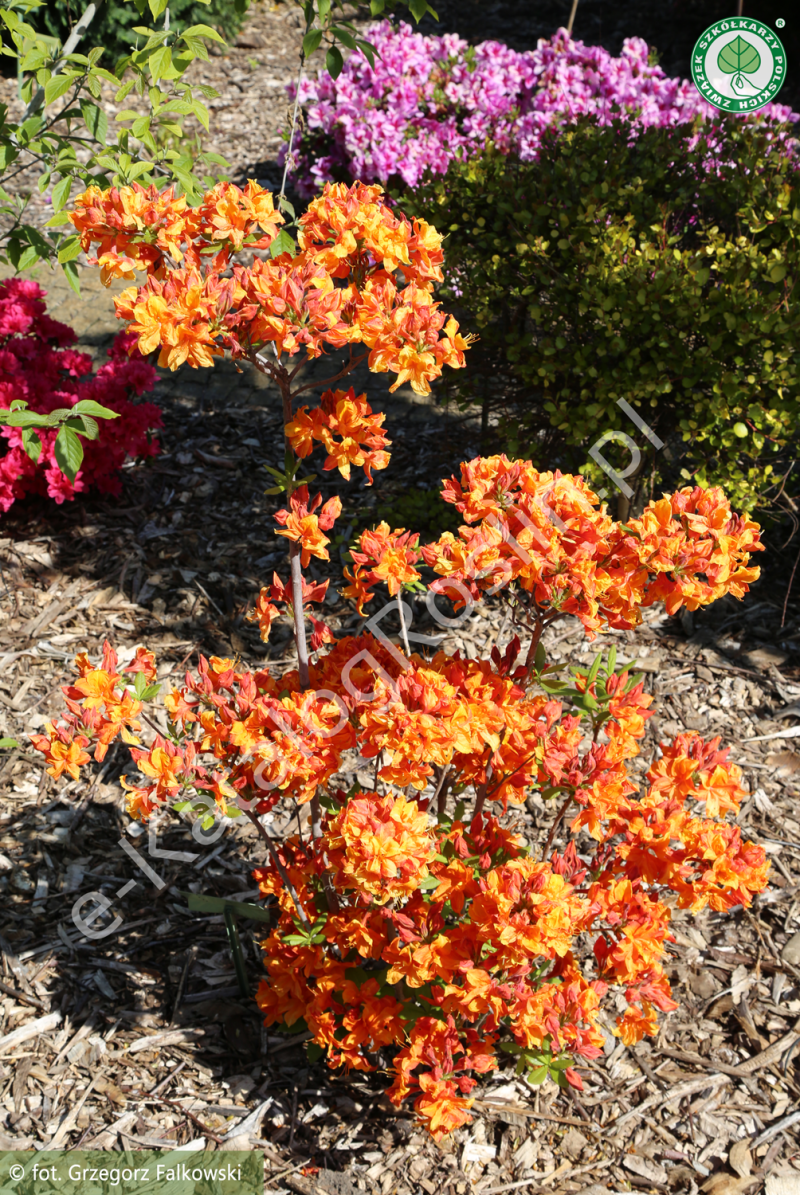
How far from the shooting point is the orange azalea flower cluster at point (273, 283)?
1.44 m

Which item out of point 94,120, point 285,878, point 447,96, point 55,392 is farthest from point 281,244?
point 447,96

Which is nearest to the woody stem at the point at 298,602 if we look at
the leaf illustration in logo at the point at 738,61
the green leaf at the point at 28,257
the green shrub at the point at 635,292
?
the green leaf at the point at 28,257

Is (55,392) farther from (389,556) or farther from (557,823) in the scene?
(557,823)

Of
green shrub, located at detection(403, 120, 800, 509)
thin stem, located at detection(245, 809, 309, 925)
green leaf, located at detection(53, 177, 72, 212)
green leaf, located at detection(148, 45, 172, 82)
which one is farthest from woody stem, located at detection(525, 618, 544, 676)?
green leaf, located at detection(53, 177, 72, 212)

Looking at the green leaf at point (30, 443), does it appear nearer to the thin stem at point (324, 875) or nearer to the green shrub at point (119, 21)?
the thin stem at point (324, 875)

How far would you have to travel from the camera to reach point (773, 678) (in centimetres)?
327

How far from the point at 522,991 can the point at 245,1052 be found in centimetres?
89

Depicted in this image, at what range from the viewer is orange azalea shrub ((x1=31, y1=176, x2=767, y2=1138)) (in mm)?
1489

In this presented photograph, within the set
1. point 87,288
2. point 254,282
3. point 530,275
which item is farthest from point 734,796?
point 87,288

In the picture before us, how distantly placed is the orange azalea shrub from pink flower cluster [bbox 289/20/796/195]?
15.4 feet

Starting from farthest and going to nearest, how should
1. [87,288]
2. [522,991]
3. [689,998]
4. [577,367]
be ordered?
[87,288] < [577,367] < [689,998] < [522,991]

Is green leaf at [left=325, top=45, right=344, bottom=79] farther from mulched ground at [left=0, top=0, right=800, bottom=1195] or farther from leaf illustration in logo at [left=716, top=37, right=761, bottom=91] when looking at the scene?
leaf illustration in logo at [left=716, top=37, right=761, bottom=91]

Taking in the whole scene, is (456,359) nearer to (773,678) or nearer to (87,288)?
(773,678)

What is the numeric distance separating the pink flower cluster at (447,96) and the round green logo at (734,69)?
4.65 feet
